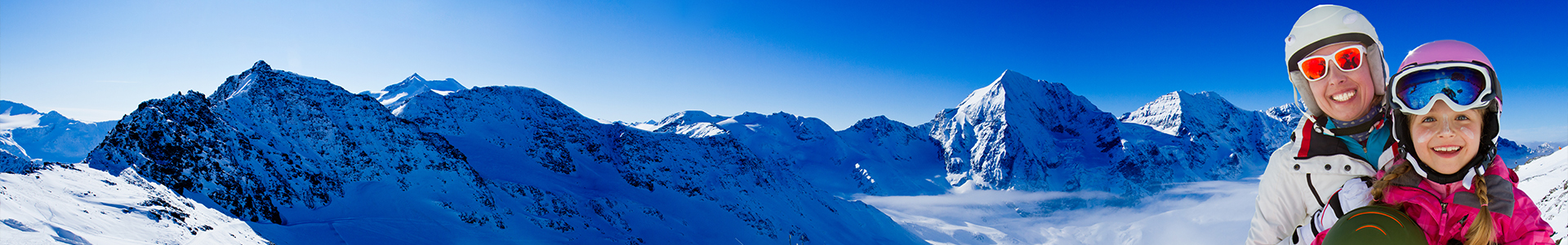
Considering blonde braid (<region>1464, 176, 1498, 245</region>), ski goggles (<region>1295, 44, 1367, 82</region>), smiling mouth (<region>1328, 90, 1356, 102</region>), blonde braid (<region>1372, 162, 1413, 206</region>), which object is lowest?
blonde braid (<region>1464, 176, 1498, 245</region>)

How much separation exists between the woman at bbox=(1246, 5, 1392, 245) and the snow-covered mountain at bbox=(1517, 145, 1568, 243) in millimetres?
11633

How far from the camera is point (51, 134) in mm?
150750

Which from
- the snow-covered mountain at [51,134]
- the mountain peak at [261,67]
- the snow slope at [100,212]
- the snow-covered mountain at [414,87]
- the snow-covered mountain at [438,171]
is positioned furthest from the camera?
the snow-covered mountain at [51,134]

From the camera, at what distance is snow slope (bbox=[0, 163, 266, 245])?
34.1 ft

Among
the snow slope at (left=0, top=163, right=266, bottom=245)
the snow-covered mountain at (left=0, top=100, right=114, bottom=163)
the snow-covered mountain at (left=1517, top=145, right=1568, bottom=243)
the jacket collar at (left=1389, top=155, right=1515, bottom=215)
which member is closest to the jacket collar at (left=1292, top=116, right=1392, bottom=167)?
the jacket collar at (left=1389, top=155, right=1515, bottom=215)

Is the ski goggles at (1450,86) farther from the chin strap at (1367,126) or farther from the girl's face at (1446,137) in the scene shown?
the chin strap at (1367,126)

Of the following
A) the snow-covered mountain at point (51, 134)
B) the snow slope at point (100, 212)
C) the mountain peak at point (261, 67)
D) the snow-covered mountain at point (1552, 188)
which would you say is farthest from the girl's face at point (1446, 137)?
the snow-covered mountain at point (51, 134)

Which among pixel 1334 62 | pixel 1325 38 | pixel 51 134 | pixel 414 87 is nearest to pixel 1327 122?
pixel 1334 62

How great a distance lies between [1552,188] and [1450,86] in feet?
70.8

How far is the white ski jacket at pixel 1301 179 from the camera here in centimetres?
340

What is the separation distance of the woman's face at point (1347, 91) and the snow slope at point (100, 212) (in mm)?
17767

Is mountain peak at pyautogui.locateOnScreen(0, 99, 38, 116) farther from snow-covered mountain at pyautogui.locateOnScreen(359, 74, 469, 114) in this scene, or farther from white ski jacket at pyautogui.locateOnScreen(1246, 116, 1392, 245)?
white ski jacket at pyautogui.locateOnScreen(1246, 116, 1392, 245)

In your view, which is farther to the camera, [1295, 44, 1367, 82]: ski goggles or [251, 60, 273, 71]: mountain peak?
[251, 60, 273, 71]: mountain peak

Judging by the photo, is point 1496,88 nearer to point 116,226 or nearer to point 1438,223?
point 1438,223
